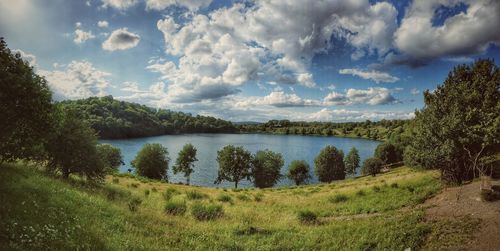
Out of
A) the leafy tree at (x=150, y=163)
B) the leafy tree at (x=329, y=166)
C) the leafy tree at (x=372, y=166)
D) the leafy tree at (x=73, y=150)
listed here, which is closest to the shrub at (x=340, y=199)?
the leafy tree at (x=73, y=150)

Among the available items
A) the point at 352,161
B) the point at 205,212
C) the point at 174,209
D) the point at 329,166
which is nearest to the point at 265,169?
the point at 329,166

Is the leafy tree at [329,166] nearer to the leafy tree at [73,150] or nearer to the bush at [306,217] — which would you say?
the leafy tree at [73,150]

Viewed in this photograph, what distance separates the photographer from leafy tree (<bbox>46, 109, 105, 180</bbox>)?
2478 cm

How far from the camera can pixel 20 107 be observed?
14.9 m

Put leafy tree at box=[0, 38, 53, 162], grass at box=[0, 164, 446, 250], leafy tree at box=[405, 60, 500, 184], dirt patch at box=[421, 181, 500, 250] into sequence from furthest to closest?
1. leafy tree at box=[405, 60, 500, 184]
2. leafy tree at box=[0, 38, 53, 162]
3. dirt patch at box=[421, 181, 500, 250]
4. grass at box=[0, 164, 446, 250]

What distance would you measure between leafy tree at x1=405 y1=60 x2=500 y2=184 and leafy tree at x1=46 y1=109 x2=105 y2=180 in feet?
96.2

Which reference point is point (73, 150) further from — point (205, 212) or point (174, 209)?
point (205, 212)

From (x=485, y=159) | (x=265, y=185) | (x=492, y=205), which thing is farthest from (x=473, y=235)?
(x=265, y=185)

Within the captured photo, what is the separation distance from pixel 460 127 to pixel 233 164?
6417 cm

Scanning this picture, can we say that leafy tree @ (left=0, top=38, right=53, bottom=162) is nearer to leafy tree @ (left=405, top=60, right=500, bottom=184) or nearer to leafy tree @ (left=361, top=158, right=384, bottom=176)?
leafy tree @ (left=405, top=60, right=500, bottom=184)

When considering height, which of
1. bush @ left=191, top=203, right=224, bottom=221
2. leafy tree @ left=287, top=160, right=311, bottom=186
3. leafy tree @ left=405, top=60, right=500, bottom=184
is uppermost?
leafy tree @ left=405, top=60, right=500, bottom=184

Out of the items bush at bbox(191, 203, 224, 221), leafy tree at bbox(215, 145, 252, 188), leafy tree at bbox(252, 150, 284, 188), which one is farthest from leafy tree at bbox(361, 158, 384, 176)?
bush at bbox(191, 203, 224, 221)

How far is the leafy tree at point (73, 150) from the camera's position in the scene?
2478cm

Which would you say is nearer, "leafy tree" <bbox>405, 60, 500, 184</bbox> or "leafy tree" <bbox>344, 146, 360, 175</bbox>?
"leafy tree" <bbox>405, 60, 500, 184</bbox>
